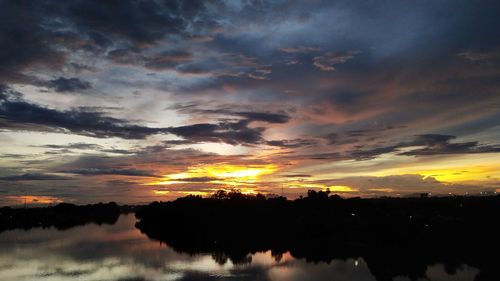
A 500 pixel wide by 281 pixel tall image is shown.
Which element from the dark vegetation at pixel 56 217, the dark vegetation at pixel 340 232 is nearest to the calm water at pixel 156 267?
the dark vegetation at pixel 340 232

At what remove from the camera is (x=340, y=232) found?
8575 cm

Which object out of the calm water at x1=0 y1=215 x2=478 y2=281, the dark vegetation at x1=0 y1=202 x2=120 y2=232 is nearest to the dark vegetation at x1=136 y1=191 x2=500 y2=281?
the calm water at x1=0 y1=215 x2=478 y2=281

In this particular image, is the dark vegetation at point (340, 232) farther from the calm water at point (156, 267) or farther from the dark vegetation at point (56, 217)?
the dark vegetation at point (56, 217)

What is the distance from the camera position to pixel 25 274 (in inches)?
1801

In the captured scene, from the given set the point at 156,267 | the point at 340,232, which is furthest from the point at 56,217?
the point at 156,267


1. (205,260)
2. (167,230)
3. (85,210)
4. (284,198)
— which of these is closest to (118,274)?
(205,260)

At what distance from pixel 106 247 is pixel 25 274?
26772mm

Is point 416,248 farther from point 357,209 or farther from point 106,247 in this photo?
point 106,247

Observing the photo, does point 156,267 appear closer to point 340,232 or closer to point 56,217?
point 340,232

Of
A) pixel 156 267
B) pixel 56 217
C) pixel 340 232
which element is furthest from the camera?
pixel 56 217

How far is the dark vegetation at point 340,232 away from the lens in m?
57.4

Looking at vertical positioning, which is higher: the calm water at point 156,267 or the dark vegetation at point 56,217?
the dark vegetation at point 56,217

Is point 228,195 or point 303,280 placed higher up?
point 228,195

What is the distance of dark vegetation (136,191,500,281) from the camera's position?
2261 inches
